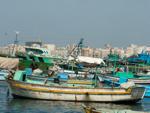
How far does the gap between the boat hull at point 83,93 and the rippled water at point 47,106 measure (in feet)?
2.02

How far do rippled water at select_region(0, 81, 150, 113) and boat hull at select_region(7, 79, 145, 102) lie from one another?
0.62 meters

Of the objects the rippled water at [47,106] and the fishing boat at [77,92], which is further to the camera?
the fishing boat at [77,92]

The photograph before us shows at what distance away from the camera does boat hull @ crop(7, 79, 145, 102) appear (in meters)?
34.4

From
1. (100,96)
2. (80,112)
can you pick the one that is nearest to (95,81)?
(100,96)

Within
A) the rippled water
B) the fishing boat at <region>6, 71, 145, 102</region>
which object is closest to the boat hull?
the fishing boat at <region>6, 71, 145, 102</region>

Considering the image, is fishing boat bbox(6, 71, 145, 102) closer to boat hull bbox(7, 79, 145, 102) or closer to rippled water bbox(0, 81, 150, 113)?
boat hull bbox(7, 79, 145, 102)

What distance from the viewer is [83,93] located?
3469 centimetres

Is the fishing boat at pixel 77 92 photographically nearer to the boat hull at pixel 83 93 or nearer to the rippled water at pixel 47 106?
the boat hull at pixel 83 93

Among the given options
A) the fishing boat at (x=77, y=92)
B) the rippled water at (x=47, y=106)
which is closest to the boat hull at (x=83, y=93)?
the fishing boat at (x=77, y=92)

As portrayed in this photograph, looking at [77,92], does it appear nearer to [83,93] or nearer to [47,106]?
[83,93]

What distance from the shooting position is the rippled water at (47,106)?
97.2ft

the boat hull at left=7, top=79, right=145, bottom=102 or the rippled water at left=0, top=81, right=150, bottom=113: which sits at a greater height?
the boat hull at left=7, top=79, right=145, bottom=102

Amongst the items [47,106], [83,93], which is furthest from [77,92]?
[47,106]

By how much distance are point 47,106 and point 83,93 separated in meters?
3.84
